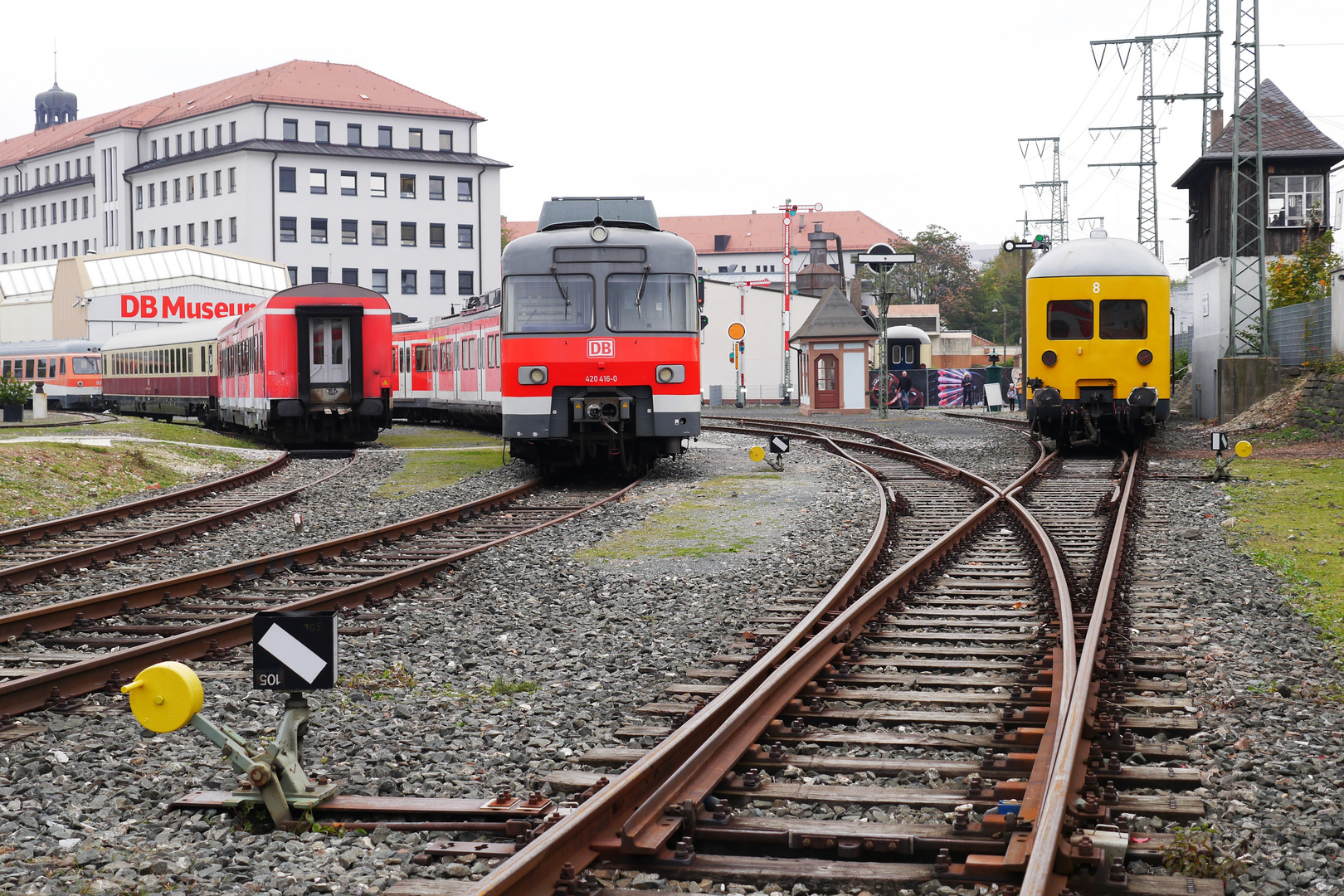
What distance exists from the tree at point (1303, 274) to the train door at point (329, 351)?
22176 millimetres

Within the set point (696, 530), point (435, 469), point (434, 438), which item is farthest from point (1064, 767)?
point (434, 438)

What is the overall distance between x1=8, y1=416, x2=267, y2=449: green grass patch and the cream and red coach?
38.4 feet

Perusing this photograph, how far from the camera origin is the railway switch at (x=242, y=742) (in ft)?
16.0

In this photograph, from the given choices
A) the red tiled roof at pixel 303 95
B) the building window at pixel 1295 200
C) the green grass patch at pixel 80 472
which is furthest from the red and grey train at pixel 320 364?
the red tiled roof at pixel 303 95

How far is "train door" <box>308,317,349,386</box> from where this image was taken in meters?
26.8

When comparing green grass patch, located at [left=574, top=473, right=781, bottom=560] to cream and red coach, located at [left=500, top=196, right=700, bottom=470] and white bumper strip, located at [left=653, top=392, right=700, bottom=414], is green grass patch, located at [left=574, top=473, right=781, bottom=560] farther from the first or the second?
A: cream and red coach, located at [left=500, top=196, right=700, bottom=470]

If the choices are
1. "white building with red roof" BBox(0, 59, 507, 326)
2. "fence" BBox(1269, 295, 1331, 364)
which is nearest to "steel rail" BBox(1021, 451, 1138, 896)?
"fence" BBox(1269, 295, 1331, 364)

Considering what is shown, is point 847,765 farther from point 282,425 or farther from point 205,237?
point 205,237

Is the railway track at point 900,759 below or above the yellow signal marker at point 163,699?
below

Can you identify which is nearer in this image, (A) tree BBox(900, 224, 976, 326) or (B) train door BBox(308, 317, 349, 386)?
(B) train door BBox(308, 317, 349, 386)

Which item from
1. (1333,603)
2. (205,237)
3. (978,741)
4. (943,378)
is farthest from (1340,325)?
(205,237)

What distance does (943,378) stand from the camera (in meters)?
59.4

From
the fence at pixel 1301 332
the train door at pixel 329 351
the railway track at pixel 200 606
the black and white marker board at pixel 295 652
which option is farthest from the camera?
the fence at pixel 1301 332

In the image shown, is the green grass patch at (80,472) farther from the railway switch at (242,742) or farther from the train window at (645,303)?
the railway switch at (242,742)
